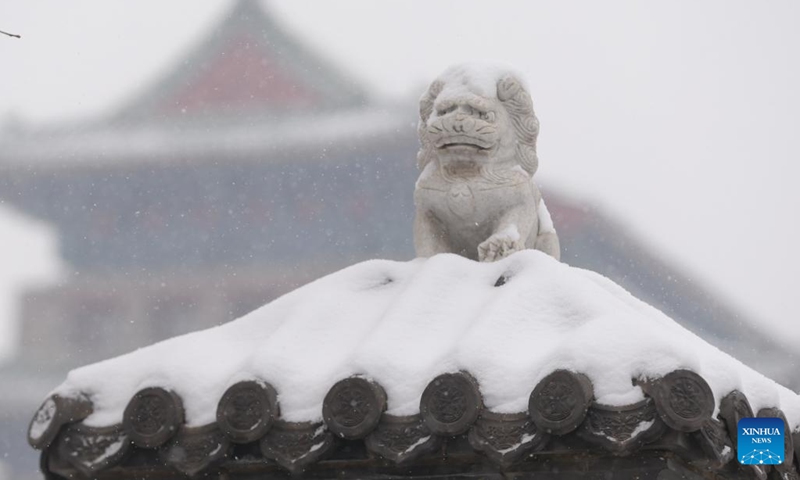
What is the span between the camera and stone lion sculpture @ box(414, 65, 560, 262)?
448cm

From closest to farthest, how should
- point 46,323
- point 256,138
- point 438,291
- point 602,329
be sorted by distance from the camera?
point 602,329, point 438,291, point 46,323, point 256,138

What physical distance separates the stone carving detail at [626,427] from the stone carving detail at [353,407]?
57cm

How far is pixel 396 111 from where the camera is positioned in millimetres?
15406

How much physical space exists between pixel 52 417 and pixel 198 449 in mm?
447

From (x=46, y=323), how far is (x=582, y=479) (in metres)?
12.0

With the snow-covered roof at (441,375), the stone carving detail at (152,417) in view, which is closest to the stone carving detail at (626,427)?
the snow-covered roof at (441,375)

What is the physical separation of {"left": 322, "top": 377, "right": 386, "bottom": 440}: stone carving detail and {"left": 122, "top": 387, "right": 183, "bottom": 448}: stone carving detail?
45cm

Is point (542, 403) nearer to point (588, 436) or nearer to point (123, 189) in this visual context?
point (588, 436)

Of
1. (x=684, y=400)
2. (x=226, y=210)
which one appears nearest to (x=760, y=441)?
(x=684, y=400)

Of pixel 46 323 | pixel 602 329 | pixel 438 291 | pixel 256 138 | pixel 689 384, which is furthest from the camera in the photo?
pixel 256 138

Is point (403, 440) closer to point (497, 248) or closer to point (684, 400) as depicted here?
point (684, 400)

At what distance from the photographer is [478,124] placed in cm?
445

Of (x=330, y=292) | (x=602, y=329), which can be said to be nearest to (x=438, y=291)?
(x=330, y=292)

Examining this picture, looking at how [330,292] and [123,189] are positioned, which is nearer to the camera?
[330,292]
